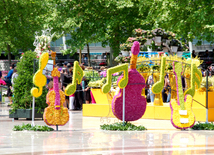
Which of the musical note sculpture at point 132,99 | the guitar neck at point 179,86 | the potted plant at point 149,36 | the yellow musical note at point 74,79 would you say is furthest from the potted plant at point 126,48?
the yellow musical note at point 74,79

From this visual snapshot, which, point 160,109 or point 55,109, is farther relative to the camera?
point 160,109

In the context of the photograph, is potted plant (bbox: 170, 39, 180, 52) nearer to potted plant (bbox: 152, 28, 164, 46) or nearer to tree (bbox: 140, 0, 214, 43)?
potted plant (bbox: 152, 28, 164, 46)

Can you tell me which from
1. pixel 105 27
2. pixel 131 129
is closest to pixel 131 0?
pixel 105 27

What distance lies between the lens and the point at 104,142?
10.0 m

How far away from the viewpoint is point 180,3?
988 inches

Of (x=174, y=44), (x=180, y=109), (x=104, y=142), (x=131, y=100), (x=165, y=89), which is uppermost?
(x=174, y=44)

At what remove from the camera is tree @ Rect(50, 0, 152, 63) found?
104ft

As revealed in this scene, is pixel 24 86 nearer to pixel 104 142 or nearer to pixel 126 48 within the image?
pixel 126 48

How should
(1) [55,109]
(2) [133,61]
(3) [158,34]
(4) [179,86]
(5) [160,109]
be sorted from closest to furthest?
(1) [55,109]
(2) [133,61]
(4) [179,86]
(5) [160,109]
(3) [158,34]

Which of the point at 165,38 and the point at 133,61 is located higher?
the point at 165,38

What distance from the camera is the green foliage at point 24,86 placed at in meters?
15.2

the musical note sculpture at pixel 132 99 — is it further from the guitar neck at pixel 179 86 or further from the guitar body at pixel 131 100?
the guitar neck at pixel 179 86

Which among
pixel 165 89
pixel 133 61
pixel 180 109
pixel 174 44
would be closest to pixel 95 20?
pixel 174 44

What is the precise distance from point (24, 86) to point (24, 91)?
8.1 inches
